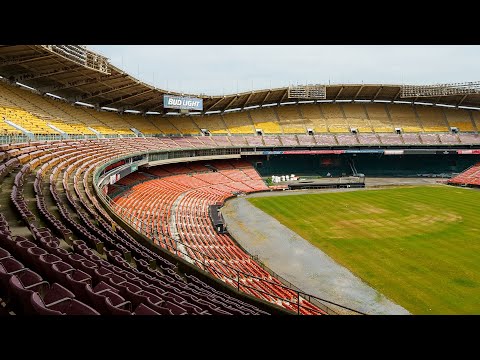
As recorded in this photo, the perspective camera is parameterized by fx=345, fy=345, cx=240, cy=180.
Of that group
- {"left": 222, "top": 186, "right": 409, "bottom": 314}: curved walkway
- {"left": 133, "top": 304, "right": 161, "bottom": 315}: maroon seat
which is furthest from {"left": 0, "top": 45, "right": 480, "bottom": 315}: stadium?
{"left": 222, "top": 186, "right": 409, "bottom": 314}: curved walkway

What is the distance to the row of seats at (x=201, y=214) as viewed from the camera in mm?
14789

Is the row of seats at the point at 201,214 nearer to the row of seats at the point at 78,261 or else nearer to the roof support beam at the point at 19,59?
the row of seats at the point at 78,261

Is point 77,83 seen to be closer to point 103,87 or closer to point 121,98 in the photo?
point 103,87

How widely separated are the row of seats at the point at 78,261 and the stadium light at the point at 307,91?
39511 millimetres

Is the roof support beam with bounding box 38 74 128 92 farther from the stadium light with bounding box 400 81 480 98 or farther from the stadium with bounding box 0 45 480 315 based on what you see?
the stadium light with bounding box 400 81 480 98

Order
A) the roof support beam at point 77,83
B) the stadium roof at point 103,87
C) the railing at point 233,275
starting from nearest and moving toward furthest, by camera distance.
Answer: the railing at point 233,275, the stadium roof at point 103,87, the roof support beam at point 77,83

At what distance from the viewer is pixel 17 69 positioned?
3120 centimetres

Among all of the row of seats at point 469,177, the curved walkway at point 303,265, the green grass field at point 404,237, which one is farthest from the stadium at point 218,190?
the row of seats at point 469,177

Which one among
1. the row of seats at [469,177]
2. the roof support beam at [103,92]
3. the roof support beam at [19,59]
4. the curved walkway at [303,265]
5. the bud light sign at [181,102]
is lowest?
the curved walkway at [303,265]

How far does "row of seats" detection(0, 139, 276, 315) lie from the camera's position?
4742mm

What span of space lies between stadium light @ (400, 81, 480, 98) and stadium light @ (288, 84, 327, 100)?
1285 centimetres

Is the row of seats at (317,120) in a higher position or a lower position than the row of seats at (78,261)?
higher
